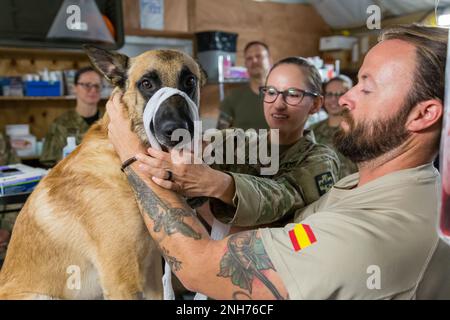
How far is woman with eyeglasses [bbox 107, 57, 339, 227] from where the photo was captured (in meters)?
0.83

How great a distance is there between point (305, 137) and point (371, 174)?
1.16 ft

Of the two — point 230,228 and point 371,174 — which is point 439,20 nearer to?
point 371,174

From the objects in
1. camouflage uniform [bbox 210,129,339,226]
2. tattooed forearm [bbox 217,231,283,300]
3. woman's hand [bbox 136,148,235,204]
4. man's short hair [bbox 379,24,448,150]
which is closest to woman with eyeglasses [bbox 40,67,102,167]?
camouflage uniform [bbox 210,129,339,226]

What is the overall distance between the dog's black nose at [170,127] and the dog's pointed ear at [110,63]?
222mm

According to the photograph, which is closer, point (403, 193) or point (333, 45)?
point (403, 193)

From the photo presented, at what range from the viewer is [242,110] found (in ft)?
9.07

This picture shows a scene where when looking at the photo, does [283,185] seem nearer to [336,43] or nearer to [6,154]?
[6,154]

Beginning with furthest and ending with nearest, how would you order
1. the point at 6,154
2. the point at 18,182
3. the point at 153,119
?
the point at 6,154 → the point at 18,182 → the point at 153,119

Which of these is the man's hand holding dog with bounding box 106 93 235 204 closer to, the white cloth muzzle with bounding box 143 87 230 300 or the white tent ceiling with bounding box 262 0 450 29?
Result: the white cloth muzzle with bounding box 143 87 230 300

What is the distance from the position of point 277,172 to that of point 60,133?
2.10 meters

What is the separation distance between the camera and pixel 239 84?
12.6 feet

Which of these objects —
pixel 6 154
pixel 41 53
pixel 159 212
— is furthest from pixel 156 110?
pixel 41 53

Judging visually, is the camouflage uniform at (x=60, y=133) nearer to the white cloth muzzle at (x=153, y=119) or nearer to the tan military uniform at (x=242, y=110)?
the tan military uniform at (x=242, y=110)
